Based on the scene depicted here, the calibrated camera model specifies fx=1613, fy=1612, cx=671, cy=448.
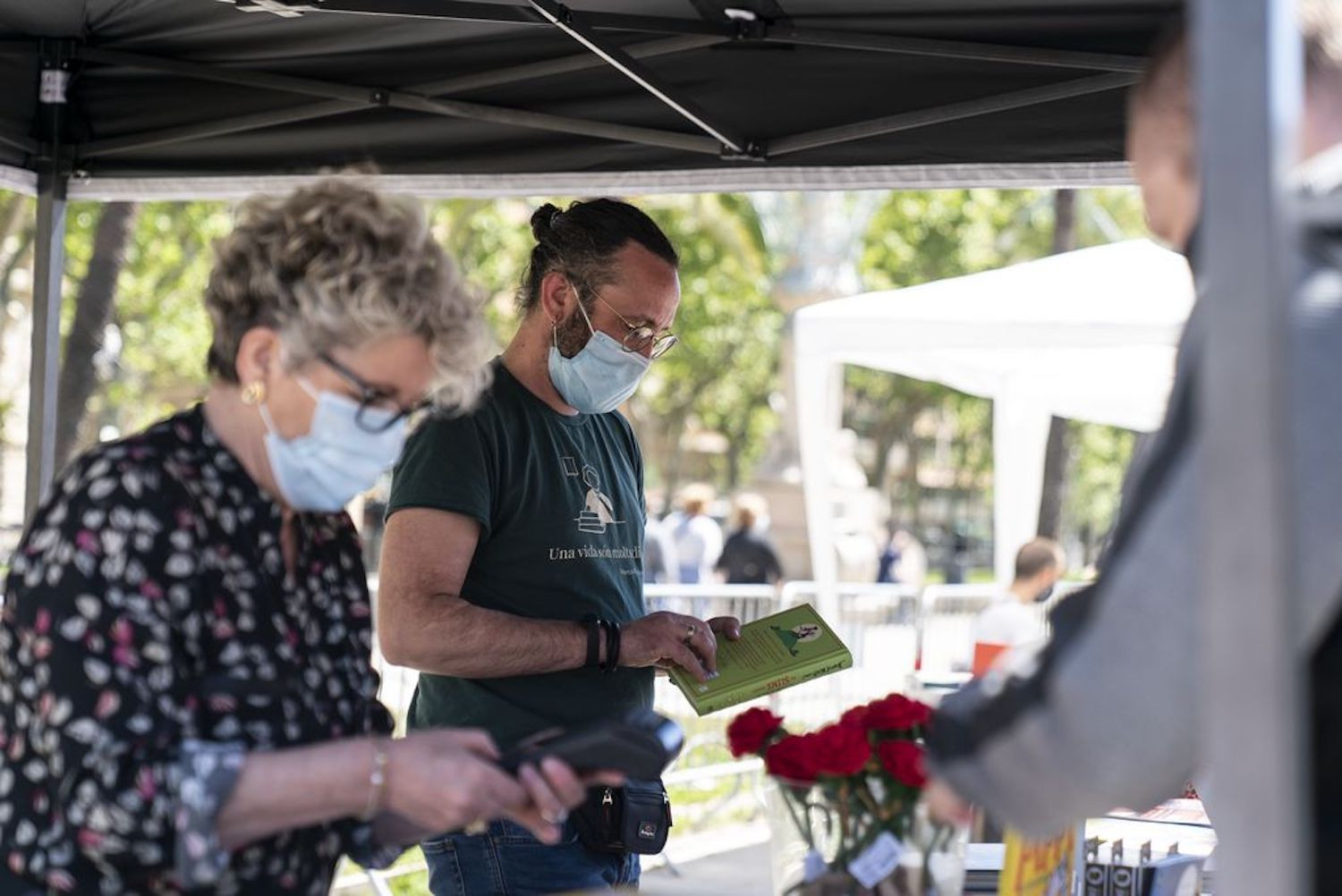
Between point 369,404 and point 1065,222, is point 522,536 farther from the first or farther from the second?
point 1065,222

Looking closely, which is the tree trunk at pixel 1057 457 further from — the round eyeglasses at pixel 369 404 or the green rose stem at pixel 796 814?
the round eyeglasses at pixel 369 404

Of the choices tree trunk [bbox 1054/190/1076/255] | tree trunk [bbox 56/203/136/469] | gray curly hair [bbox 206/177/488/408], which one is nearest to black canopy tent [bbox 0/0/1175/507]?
gray curly hair [bbox 206/177/488/408]

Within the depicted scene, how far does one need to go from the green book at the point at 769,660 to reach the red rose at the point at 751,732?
49cm

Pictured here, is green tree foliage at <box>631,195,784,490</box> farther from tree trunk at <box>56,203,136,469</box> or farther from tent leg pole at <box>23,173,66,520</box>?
tent leg pole at <box>23,173,66,520</box>

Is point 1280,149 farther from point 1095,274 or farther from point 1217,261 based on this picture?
point 1095,274

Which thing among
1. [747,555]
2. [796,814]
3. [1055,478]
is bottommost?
[796,814]

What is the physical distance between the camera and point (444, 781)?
1775 millimetres

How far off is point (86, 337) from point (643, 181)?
6350 mm

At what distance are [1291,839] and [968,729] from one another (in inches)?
17.6

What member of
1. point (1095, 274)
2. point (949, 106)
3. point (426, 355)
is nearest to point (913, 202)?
point (1095, 274)

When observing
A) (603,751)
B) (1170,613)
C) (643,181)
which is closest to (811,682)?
(643,181)

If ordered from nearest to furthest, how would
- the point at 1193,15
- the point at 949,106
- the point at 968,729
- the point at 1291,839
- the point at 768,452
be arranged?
the point at 1291,839
the point at 1193,15
the point at 968,729
the point at 949,106
the point at 768,452

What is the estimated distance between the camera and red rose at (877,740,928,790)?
6.64 ft

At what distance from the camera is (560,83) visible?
3.89m
